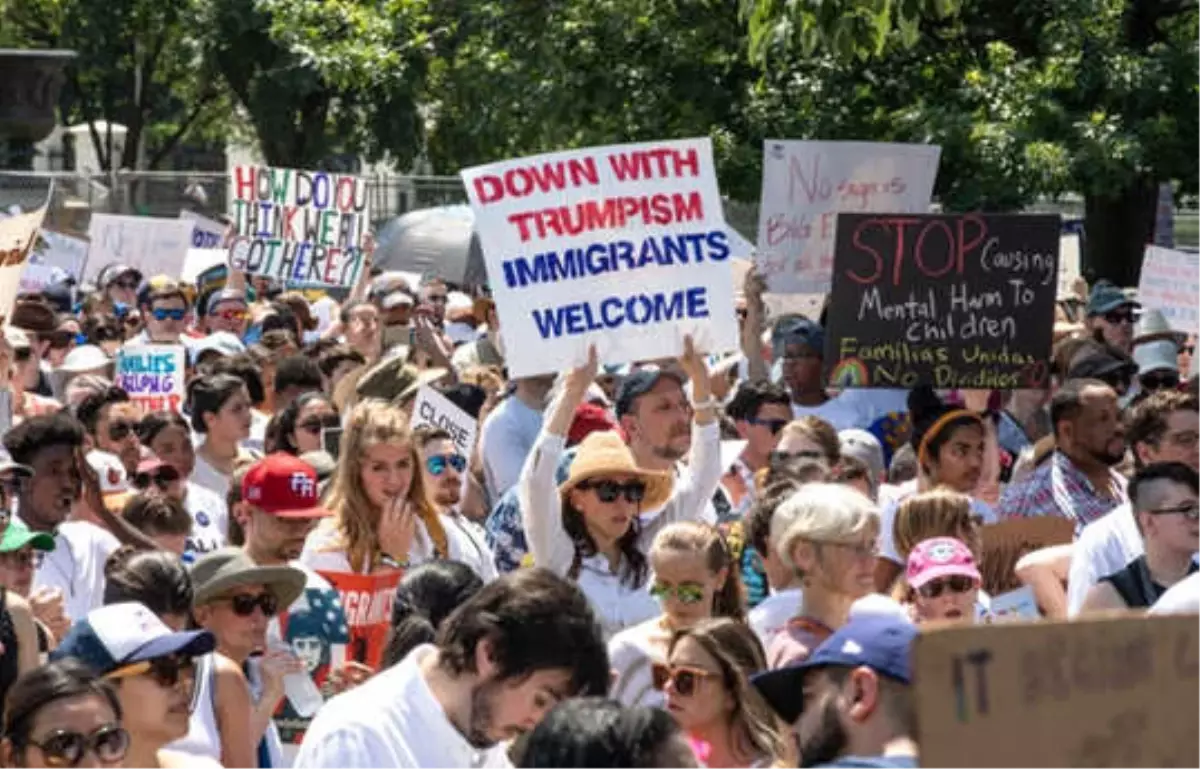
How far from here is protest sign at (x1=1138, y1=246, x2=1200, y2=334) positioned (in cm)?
1551

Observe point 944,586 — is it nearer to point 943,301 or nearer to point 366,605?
point 366,605

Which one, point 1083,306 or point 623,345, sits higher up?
point 623,345

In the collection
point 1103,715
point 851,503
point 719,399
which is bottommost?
point 719,399

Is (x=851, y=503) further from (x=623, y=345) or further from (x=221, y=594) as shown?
(x=623, y=345)

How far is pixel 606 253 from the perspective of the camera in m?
10.2

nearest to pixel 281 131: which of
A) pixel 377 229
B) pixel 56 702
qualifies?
pixel 377 229

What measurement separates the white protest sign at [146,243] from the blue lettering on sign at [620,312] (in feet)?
40.9

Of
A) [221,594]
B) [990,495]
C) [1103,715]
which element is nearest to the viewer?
[1103,715]

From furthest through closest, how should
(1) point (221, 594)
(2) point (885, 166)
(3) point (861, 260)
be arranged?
(2) point (885, 166) → (3) point (861, 260) → (1) point (221, 594)

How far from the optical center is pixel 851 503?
7.26m

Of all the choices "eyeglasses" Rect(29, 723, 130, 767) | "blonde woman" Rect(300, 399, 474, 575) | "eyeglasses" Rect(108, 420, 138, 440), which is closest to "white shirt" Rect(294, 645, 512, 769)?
"eyeglasses" Rect(29, 723, 130, 767)

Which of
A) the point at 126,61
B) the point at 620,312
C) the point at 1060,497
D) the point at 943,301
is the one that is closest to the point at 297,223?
the point at 943,301

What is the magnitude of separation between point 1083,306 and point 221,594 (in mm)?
12855

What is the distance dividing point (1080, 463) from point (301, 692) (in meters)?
3.59
